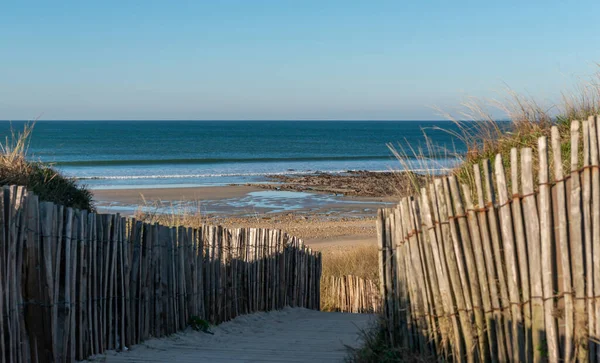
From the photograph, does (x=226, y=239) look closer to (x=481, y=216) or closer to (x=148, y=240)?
(x=148, y=240)

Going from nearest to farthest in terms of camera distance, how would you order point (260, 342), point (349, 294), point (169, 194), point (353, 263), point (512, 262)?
point (512, 262)
point (260, 342)
point (349, 294)
point (353, 263)
point (169, 194)

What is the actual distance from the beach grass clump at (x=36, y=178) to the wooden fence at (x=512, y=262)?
19.9ft

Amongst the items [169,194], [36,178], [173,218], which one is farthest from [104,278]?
[169,194]

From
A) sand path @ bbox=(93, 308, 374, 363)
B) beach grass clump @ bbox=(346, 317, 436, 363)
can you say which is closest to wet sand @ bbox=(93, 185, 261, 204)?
sand path @ bbox=(93, 308, 374, 363)

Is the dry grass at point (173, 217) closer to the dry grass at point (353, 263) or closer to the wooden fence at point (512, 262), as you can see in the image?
A: the dry grass at point (353, 263)

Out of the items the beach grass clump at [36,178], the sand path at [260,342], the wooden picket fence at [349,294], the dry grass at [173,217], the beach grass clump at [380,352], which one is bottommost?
the wooden picket fence at [349,294]

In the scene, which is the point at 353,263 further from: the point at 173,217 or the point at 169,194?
the point at 169,194

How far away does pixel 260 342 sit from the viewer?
7117 mm

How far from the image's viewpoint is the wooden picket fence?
11.4m

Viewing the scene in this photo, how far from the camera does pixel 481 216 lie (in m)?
4.36

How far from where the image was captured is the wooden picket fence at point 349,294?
11.4m

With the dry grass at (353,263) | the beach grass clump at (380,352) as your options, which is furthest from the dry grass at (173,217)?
the beach grass clump at (380,352)

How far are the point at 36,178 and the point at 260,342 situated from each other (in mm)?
4767

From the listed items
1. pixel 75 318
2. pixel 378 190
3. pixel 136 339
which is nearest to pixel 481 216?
pixel 75 318
